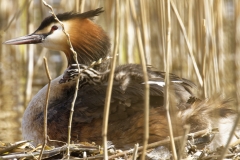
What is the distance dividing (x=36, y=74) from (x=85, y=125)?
15.0 ft

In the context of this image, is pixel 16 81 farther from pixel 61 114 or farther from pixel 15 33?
pixel 61 114

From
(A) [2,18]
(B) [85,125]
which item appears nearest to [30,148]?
(B) [85,125]

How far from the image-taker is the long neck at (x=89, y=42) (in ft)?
17.6

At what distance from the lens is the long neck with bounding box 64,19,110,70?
5371 mm

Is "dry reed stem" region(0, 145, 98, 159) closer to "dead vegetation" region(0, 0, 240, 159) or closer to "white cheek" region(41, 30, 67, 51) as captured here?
"dead vegetation" region(0, 0, 240, 159)

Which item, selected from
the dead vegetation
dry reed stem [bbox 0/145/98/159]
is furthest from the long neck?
dry reed stem [bbox 0/145/98/159]

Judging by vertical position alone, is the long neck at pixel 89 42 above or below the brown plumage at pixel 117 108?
above

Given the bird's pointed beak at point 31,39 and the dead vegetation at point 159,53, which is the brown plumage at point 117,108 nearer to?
the dead vegetation at point 159,53

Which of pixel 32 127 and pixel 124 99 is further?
pixel 32 127

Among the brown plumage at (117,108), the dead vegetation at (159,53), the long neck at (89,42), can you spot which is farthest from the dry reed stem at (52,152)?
the long neck at (89,42)

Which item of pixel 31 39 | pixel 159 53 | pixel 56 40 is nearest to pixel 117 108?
pixel 56 40

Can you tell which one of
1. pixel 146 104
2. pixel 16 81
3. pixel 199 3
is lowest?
pixel 16 81

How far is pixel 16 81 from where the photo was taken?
28.9 feet

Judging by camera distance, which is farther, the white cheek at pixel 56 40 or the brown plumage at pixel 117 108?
the white cheek at pixel 56 40
